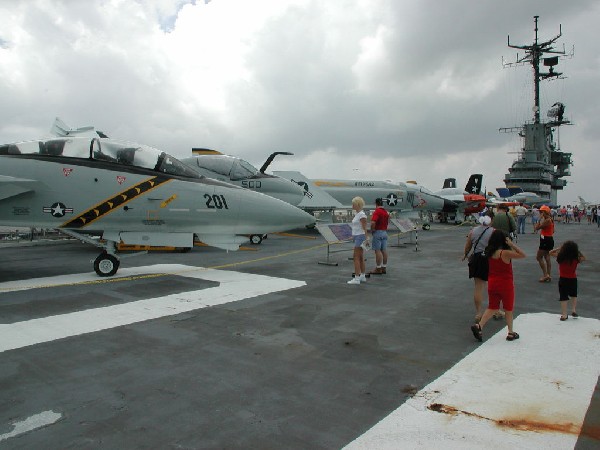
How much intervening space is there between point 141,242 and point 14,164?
10.1 feet

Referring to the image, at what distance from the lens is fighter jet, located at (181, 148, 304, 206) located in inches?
599

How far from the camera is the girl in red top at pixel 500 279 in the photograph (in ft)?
16.4

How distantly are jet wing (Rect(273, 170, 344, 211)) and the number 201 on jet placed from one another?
13.9 m

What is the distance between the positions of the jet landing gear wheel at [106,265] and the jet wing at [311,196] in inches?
586

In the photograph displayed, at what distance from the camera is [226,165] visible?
15.6 m

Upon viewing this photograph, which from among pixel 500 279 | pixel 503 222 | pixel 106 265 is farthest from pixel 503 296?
pixel 106 265

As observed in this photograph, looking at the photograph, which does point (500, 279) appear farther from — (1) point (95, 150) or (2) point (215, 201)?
(1) point (95, 150)

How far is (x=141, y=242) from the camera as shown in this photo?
902cm

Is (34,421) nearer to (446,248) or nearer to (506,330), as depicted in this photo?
(506,330)

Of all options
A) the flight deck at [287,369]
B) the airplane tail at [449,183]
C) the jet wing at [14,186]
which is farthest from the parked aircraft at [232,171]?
the airplane tail at [449,183]

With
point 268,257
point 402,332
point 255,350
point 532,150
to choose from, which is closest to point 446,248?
point 268,257

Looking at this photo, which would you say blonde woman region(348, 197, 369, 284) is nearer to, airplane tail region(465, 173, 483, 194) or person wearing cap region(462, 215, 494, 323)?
person wearing cap region(462, 215, 494, 323)

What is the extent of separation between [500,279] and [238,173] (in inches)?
488

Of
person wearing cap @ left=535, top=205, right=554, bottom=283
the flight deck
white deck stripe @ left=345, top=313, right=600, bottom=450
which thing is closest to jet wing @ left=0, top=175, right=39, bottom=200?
the flight deck
